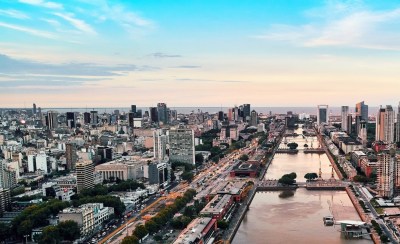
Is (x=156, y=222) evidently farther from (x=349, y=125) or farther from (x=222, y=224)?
(x=349, y=125)

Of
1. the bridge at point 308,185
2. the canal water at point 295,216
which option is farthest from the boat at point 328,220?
the bridge at point 308,185

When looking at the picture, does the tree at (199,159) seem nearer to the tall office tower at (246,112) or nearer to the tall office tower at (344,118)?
the tall office tower at (344,118)

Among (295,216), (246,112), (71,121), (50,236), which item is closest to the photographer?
(50,236)

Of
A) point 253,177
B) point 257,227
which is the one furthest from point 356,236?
point 253,177

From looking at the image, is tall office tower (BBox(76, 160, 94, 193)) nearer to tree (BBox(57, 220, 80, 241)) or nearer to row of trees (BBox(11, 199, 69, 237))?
row of trees (BBox(11, 199, 69, 237))

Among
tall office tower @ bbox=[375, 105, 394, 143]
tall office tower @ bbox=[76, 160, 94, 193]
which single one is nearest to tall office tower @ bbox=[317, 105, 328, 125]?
tall office tower @ bbox=[375, 105, 394, 143]

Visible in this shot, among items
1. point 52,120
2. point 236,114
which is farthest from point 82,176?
point 236,114
